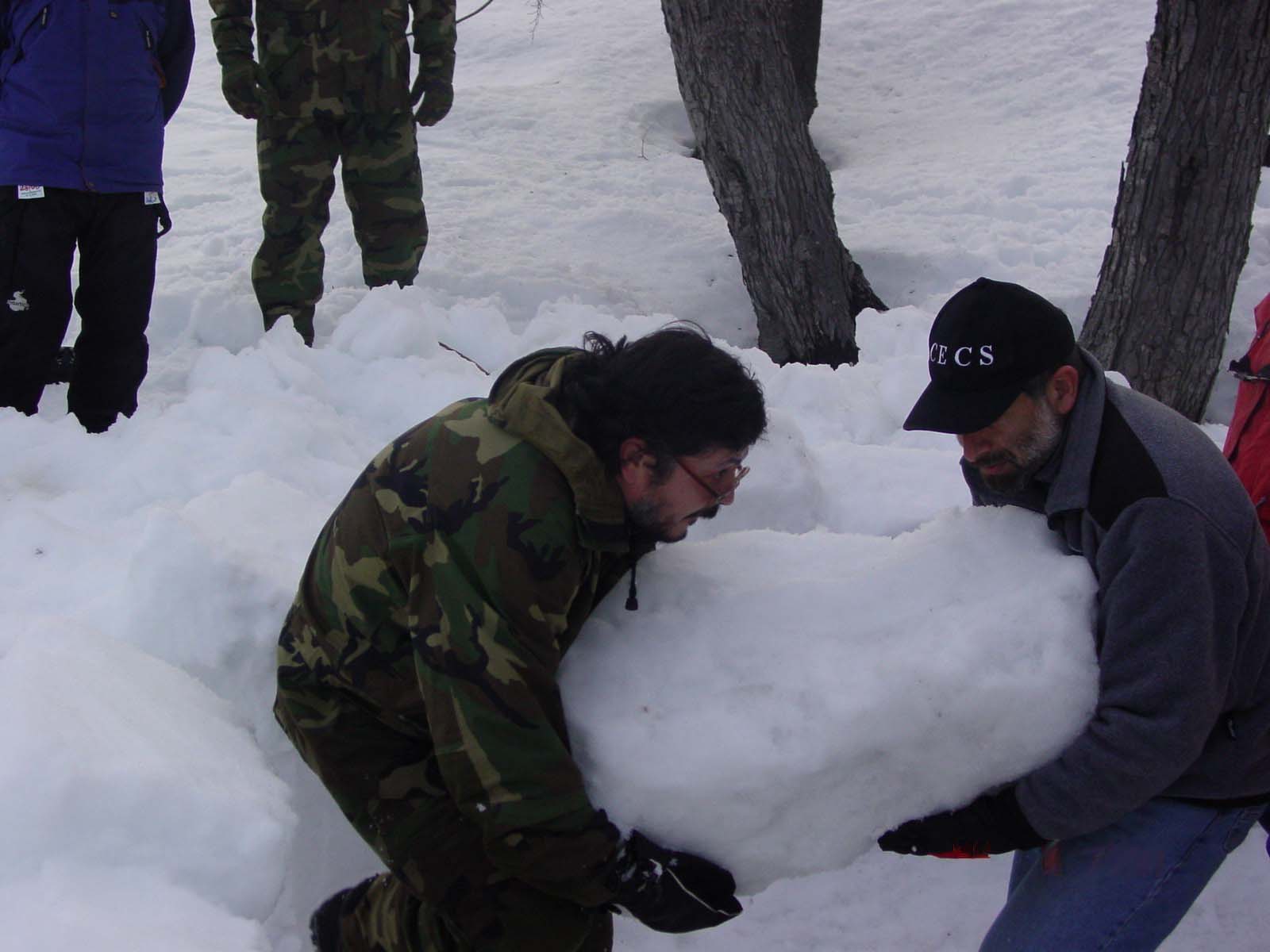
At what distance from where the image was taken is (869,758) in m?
2.01

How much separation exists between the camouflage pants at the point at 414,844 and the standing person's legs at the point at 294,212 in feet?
10.3

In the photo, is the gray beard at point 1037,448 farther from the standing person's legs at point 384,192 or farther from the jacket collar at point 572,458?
the standing person's legs at point 384,192

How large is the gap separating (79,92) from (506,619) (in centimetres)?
299

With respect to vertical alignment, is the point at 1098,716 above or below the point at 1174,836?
above

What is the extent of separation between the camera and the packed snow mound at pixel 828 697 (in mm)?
1957

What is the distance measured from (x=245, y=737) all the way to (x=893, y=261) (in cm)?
485

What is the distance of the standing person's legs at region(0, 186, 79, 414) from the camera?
380cm

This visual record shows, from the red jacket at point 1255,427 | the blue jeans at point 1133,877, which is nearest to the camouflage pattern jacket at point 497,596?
the blue jeans at point 1133,877

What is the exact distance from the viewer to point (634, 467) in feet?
6.25

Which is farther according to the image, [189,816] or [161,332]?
[161,332]

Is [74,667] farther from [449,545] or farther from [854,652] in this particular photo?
[854,652]

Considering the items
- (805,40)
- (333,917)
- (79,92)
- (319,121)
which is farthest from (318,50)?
(805,40)

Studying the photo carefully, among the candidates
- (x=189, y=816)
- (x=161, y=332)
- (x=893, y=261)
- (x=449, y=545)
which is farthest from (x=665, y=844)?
(x=893, y=261)

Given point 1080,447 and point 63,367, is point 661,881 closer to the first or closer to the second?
point 1080,447
